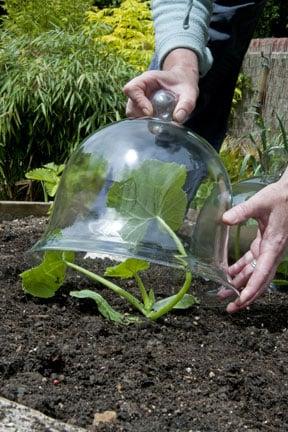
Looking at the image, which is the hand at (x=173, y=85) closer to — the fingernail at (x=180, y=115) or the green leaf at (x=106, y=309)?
the fingernail at (x=180, y=115)

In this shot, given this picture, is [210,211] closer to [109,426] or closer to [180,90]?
[180,90]

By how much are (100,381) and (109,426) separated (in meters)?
0.21

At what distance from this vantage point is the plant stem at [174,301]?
1905 mm

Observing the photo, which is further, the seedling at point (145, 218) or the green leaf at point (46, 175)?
the green leaf at point (46, 175)

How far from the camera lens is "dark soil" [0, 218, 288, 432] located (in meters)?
1.52

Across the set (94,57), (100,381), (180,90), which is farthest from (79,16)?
(100,381)

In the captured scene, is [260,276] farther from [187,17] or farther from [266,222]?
[187,17]

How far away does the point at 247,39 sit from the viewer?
3383mm

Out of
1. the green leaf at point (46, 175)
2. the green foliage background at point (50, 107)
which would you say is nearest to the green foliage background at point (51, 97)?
the green foliage background at point (50, 107)

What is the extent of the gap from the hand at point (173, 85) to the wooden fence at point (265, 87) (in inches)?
174

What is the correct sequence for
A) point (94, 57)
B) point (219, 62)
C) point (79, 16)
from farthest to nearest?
point (79, 16), point (94, 57), point (219, 62)

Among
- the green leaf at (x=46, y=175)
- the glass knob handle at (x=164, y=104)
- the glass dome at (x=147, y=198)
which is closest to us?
the glass dome at (x=147, y=198)

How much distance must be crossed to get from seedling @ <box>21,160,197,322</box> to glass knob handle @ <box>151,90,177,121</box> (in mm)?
174

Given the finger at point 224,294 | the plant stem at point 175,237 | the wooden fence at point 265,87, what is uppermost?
the plant stem at point 175,237
